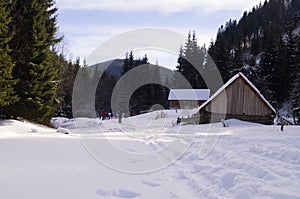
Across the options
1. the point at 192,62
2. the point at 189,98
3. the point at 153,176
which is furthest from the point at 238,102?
the point at 192,62

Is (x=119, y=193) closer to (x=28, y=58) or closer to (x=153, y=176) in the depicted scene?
(x=153, y=176)

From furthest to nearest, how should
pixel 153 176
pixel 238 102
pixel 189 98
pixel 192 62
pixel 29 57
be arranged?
1. pixel 192 62
2. pixel 189 98
3. pixel 238 102
4. pixel 29 57
5. pixel 153 176

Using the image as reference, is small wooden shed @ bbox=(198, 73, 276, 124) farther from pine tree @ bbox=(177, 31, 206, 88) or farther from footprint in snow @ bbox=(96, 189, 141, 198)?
pine tree @ bbox=(177, 31, 206, 88)

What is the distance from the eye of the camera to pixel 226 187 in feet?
18.2

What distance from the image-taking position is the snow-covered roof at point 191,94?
47328 mm

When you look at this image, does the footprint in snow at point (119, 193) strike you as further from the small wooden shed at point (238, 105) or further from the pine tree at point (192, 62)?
the pine tree at point (192, 62)

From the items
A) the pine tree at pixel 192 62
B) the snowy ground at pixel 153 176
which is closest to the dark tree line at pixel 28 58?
the snowy ground at pixel 153 176

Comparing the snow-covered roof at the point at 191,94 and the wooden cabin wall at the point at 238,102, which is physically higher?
the snow-covered roof at the point at 191,94

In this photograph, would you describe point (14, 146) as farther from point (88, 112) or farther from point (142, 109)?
point (142, 109)

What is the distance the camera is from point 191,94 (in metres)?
48.8

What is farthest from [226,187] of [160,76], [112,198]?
[160,76]

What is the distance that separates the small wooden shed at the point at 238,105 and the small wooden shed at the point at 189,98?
22.0m

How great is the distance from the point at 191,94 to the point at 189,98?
922 millimetres

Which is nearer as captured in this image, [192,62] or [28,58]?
[28,58]
